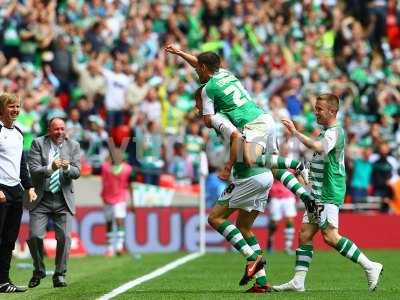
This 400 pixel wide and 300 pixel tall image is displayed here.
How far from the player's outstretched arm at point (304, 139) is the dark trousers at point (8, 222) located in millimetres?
3339

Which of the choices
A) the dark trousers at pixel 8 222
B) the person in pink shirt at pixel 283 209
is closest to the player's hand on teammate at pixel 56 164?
the dark trousers at pixel 8 222

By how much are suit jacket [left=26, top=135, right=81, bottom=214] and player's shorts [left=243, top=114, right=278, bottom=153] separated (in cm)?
254

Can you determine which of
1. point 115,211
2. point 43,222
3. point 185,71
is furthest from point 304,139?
point 185,71

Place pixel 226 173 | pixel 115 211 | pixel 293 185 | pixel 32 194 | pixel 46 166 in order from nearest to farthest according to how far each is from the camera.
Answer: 1. pixel 226 173
2. pixel 293 185
3. pixel 32 194
4. pixel 46 166
5. pixel 115 211

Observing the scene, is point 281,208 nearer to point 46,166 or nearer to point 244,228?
point 46,166

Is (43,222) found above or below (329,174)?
below

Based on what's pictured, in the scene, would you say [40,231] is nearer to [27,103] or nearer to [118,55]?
[27,103]

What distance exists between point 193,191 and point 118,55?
14.4 feet

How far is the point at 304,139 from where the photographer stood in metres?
13.1

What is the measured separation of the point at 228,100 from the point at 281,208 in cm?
1130

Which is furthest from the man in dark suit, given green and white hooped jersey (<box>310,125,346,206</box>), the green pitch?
green and white hooped jersey (<box>310,125,346,206</box>)

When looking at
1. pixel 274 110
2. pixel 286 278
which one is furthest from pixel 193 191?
pixel 286 278

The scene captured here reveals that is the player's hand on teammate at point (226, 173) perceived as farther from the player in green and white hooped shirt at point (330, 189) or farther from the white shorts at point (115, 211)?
the white shorts at point (115, 211)

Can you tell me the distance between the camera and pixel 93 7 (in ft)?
103
